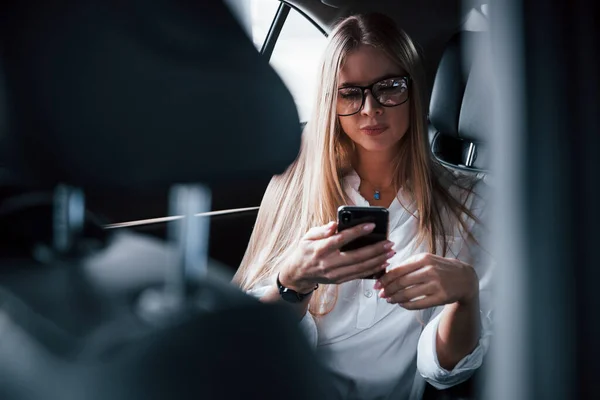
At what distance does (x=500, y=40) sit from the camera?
567 mm

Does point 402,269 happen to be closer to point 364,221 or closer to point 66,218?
point 364,221

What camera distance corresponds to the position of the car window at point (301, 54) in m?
0.73

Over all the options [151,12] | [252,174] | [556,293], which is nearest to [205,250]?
[252,174]

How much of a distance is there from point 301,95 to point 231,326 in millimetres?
318

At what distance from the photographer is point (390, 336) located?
3.08 ft

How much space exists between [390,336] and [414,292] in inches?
8.3

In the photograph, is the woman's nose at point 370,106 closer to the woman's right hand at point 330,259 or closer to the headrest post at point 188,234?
the woman's right hand at point 330,259

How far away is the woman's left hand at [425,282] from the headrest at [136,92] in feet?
0.85

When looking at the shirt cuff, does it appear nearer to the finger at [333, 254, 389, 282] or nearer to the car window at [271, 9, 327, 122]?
the finger at [333, 254, 389, 282]

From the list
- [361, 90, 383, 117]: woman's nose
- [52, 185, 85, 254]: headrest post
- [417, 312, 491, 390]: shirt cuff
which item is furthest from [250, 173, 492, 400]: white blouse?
[52, 185, 85, 254]: headrest post

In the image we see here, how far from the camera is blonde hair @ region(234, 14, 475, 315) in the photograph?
2.63 ft

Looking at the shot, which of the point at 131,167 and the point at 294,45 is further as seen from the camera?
the point at 294,45

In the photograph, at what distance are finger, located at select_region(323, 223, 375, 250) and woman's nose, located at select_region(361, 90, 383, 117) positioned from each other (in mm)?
171

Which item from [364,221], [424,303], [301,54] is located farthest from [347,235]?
[301,54]
